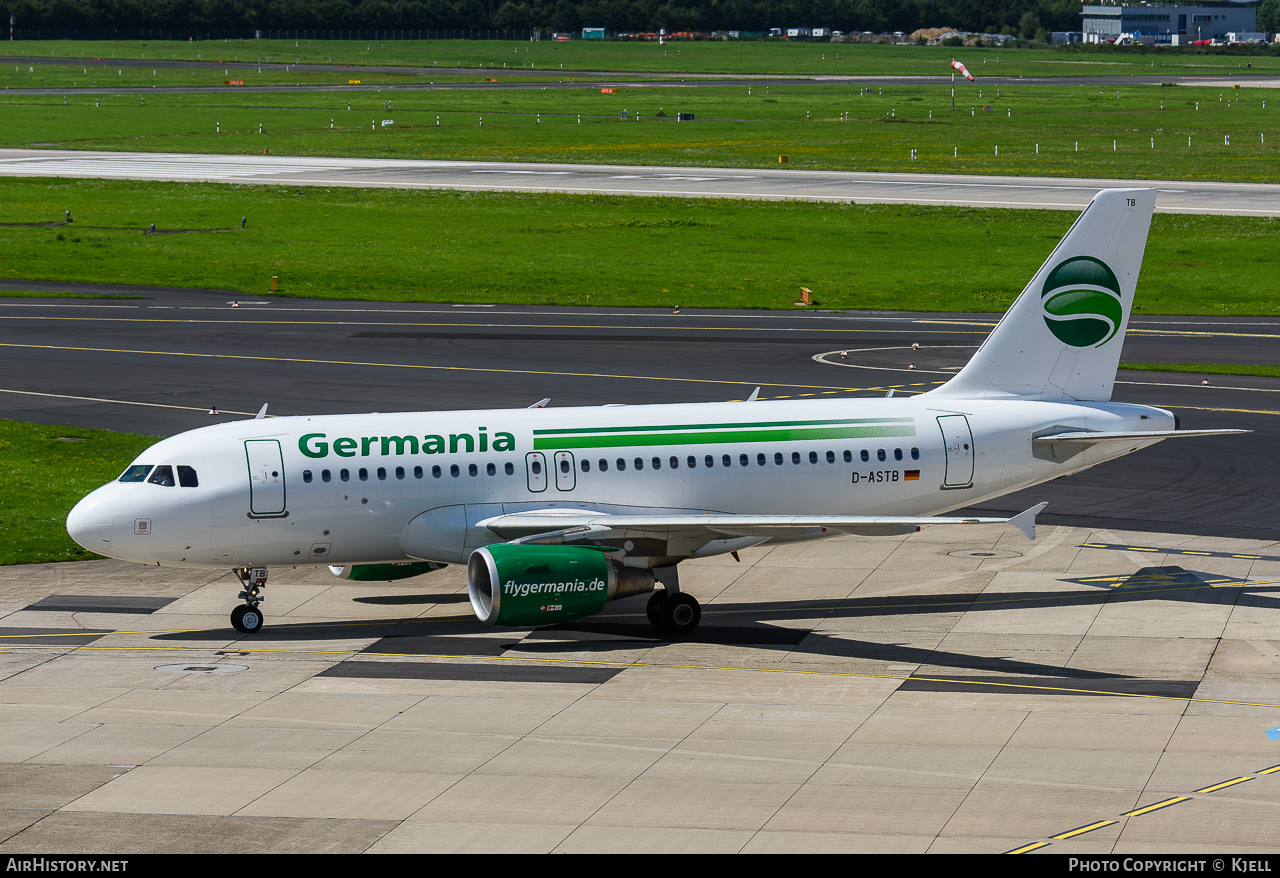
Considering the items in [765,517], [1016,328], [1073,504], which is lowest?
[1073,504]

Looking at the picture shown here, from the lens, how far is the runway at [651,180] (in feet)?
363

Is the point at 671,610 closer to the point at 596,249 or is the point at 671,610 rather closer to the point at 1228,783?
the point at 1228,783

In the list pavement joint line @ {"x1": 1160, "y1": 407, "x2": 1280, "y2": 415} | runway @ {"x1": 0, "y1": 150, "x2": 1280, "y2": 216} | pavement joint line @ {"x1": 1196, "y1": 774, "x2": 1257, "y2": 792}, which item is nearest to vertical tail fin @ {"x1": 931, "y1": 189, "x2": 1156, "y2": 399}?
pavement joint line @ {"x1": 1196, "y1": 774, "x2": 1257, "y2": 792}

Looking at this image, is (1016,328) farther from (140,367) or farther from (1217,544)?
(140,367)

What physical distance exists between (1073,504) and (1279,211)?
67014 millimetres

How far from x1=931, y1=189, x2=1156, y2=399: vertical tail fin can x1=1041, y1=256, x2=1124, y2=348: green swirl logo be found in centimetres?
2

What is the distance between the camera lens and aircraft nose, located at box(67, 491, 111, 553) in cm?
3259

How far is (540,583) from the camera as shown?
3172 centimetres

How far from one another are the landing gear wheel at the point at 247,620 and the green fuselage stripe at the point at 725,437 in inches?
282

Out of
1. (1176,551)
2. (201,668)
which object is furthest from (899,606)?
(201,668)

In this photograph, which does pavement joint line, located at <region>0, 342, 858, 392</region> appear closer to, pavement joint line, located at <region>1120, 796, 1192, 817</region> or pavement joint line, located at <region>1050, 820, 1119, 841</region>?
pavement joint line, located at <region>1120, 796, 1192, 817</region>

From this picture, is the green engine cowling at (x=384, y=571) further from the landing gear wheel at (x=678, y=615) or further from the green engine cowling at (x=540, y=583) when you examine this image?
the landing gear wheel at (x=678, y=615)
